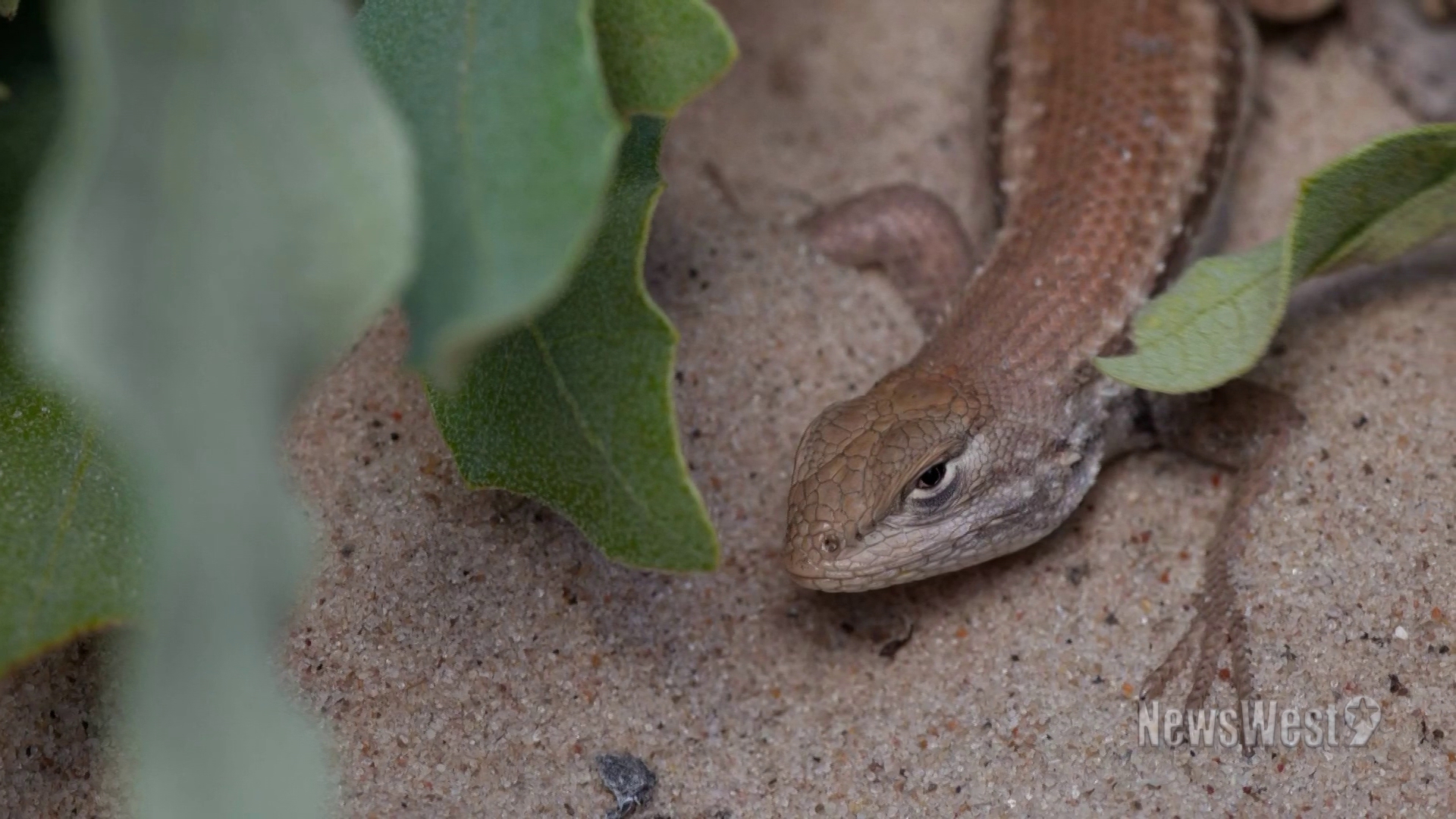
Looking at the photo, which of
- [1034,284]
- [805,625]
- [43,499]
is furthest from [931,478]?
[43,499]

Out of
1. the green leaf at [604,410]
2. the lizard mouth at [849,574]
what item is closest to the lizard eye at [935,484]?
the lizard mouth at [849,574]

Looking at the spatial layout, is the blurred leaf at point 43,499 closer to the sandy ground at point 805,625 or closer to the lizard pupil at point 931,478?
the sandy ground at point 805,625

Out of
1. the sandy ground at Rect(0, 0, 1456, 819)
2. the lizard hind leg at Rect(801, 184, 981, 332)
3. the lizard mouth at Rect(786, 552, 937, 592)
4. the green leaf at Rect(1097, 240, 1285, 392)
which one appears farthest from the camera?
the lizard hind leg at Rect(801, 184, 981, 332)

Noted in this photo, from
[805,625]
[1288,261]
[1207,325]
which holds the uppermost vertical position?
[1288,261]

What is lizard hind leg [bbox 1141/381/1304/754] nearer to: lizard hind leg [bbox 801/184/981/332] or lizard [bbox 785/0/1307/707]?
lizard [bbox 785/0/1307/707]

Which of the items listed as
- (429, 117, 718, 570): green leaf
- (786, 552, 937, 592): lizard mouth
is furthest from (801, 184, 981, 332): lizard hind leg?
(429, 117, 718, 570): green leaf

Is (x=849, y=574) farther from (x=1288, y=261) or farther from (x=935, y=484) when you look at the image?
(x=1288, y=261)

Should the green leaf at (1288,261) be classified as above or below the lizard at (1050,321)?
above

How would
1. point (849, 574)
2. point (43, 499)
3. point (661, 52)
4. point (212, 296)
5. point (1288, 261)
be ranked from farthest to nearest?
point (849, 574)
point (1288, 261)
point (43, 499)
point (661, 52)
point (212, 296)
